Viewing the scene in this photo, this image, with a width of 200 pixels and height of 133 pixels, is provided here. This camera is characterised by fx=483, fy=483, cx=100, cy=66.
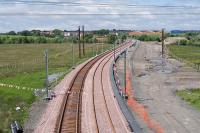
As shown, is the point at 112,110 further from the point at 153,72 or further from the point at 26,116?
the point at 153,72

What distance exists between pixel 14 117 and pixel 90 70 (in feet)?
132

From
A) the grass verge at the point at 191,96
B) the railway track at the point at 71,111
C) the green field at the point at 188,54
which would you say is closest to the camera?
the railway track at the point at 71,111

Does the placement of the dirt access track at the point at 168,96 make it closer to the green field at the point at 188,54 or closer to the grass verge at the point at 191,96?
the grass verge at the point at 191,96

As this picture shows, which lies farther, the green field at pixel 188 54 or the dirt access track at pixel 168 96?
the green field at pixel 188 54

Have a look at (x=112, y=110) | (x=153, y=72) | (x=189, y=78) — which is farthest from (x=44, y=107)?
(x=153, y=72)

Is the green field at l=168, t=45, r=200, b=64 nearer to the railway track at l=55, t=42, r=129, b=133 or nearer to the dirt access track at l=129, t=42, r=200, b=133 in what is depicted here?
the dirt access track at l=129, t=42, r=200, b=133

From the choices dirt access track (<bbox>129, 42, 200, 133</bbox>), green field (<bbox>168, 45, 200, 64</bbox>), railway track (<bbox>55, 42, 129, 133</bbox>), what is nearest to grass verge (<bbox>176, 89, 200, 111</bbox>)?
dirt access track (<bbox>129, 42, 200, 133</bbox>)

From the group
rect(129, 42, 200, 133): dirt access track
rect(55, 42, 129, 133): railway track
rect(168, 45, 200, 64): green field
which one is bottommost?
rect(168, 45, 200, 64): green field

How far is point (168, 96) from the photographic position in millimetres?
54125

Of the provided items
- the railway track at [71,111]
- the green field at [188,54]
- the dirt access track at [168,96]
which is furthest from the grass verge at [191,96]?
the green field at [188,54]

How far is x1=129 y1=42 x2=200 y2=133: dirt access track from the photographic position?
38.1m

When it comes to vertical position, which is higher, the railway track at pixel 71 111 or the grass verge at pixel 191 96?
the railway track at pixel 71 111

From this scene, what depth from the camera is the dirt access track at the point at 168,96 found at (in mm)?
38081

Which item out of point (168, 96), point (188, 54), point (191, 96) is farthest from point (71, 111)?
point (188, 54)
